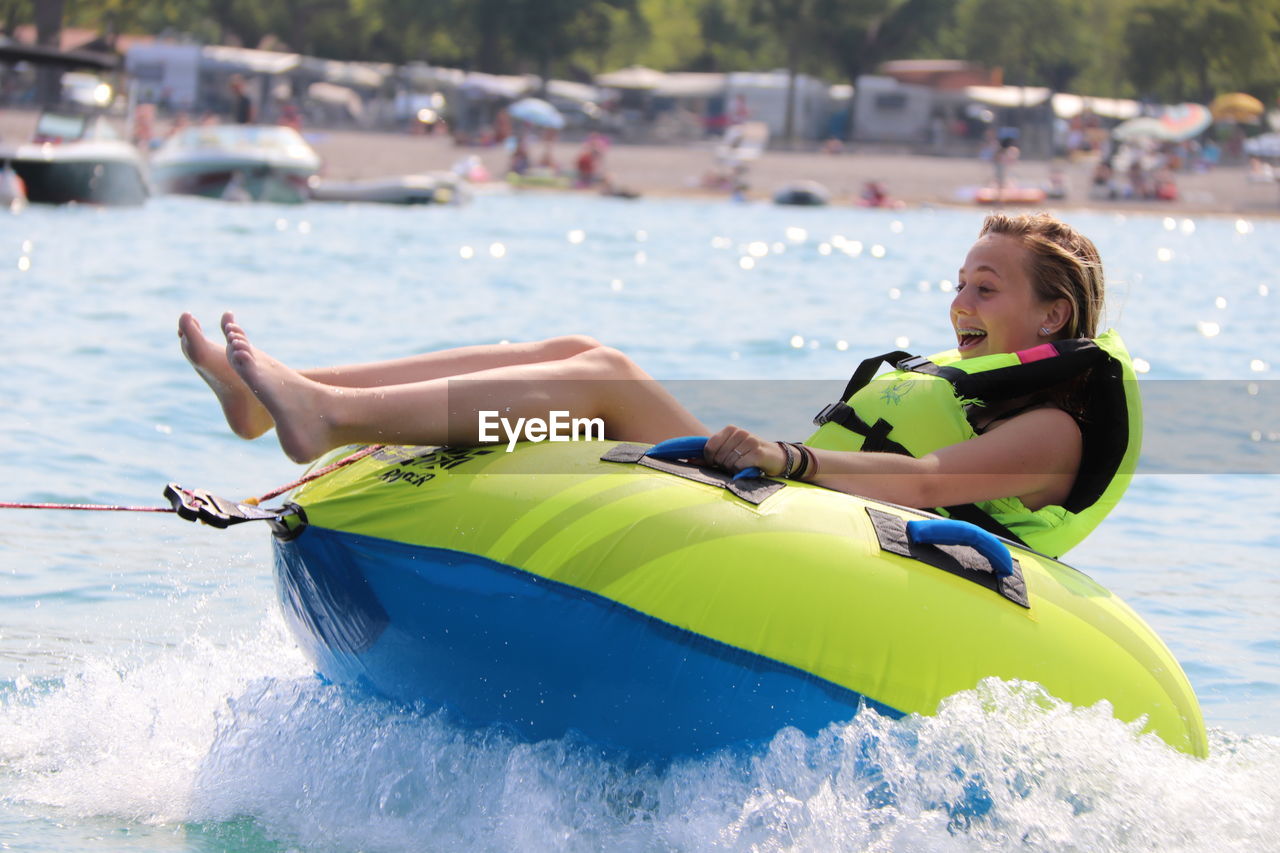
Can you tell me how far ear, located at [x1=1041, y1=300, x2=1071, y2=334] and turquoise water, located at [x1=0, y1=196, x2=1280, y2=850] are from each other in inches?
6.8

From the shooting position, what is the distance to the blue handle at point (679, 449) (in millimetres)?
2836

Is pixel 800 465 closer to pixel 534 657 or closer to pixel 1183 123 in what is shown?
pixel 534 657

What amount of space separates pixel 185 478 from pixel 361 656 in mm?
2980

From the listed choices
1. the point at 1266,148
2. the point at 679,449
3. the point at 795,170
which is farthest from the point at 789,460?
the point at 1266,148

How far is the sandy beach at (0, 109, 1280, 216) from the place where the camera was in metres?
28.6

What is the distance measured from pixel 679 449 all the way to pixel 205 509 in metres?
0.85

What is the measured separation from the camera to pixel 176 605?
418 centimetres

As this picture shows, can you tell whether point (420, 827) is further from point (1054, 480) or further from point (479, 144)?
point (479, 144)

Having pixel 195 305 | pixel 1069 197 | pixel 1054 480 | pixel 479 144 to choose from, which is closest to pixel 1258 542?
pixel 1054 480

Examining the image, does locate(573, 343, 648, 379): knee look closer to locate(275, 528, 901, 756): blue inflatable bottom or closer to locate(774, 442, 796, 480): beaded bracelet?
locate(774, 442, 796, 480): beaded bracelet

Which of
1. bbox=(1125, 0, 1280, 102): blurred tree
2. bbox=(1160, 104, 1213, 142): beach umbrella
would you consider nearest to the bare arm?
bbox=(1160, 104, 1213, 142): beach umbrella

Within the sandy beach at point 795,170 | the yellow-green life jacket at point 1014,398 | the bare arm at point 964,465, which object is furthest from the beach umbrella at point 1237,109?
the bare arm at point 964,465

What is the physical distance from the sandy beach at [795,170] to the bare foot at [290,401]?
2491 cm

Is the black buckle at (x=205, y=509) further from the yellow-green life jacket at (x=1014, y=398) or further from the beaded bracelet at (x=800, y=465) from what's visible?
the yellow-green life jacket at (x=1014, y=398)
